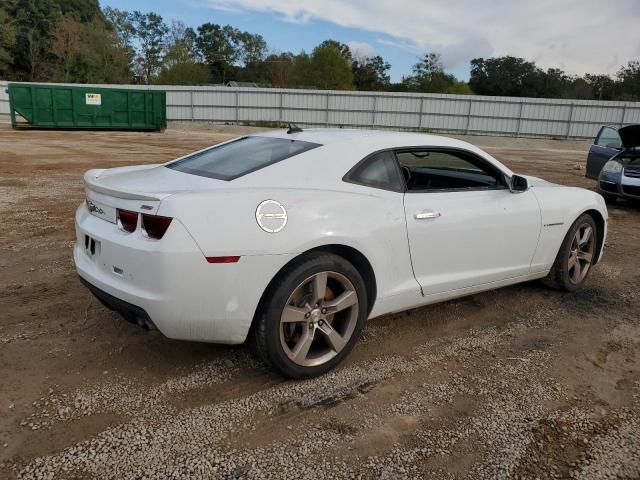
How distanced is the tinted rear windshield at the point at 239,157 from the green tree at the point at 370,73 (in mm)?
86138

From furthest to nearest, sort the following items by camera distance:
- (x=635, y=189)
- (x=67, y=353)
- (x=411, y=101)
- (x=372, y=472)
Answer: (x=411, y=101) → (x=635, y=189) → (x=67, y=353) → (x=372, y=472)

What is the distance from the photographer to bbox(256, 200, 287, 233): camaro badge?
8.88 feet

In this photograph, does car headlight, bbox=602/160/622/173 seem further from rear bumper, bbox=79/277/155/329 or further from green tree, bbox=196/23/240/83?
green tree, bbox=196/23/240/83

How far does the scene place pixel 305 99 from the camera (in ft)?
109

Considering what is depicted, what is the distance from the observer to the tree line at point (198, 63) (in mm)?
57438

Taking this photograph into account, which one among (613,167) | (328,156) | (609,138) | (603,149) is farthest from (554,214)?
Answer: (609,138)

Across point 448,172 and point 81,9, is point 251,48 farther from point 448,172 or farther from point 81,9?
point 448,172

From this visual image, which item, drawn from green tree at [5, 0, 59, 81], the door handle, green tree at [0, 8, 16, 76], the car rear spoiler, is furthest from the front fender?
green tree at [5, 0, 59, 81]

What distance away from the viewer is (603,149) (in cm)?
1054

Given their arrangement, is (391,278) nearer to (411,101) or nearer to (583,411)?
(583,411)

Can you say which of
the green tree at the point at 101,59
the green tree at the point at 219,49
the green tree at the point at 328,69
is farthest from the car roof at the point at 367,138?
the green tree at the point at 219,49

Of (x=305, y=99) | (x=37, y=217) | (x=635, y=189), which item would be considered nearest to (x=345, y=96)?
(x=305, y=99)

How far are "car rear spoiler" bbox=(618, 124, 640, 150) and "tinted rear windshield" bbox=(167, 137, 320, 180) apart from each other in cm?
Result: 763

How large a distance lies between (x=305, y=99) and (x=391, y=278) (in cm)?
3156
